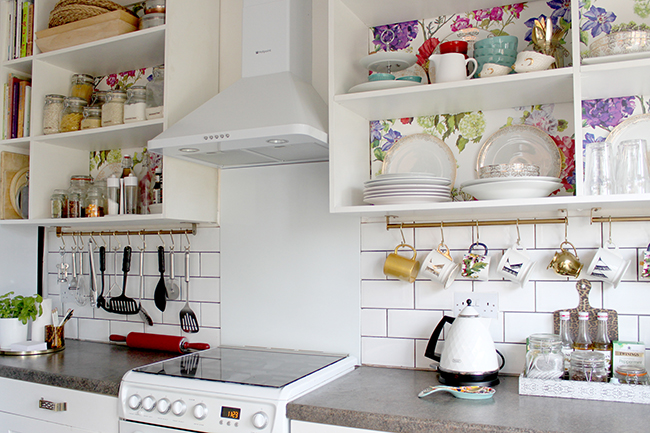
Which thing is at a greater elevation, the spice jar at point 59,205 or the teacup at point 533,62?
the teacup at point 533,62

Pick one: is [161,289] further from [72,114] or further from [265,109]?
[265,109]

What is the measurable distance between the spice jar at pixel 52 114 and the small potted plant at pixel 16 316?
744 millimetres

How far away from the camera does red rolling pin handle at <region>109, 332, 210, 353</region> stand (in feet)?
7.61

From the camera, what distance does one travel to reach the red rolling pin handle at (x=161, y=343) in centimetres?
232

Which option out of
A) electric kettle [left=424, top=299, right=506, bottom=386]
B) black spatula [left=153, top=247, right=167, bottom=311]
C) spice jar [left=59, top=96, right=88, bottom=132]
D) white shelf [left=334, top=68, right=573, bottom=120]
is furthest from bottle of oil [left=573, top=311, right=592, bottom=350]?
spice jar [left=59, top=96, right=88, bottom=132]

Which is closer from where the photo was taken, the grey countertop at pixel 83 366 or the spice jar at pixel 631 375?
the spice jar at pixel 631 375

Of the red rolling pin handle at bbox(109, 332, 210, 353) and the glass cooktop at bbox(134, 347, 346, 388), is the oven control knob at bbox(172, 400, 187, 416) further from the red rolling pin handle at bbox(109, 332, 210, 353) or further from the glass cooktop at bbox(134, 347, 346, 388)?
the red rolling pin handle at bbox(109, 332, 210, 353)

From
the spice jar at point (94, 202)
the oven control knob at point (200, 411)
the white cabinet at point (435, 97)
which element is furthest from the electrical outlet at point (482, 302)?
the spice jar at point (94, 202)

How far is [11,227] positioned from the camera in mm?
2680

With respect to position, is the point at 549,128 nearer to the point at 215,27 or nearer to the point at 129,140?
the point at 215,27

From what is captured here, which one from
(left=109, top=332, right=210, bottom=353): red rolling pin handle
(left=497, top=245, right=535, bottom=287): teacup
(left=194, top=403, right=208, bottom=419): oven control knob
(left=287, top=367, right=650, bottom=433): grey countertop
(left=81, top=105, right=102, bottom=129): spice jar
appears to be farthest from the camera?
(left=81, top=105, right=102, bottom=129): spice jar

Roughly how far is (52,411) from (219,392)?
0.74 metres

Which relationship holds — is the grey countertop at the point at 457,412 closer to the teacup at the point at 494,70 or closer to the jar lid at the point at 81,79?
the teacup at the point at 494,70

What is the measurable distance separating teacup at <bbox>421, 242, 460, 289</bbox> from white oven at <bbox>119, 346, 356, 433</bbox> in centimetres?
44
